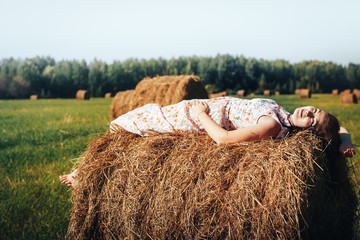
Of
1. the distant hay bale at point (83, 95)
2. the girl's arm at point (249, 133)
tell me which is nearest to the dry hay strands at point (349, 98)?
the girl's arm at point (249, 133)

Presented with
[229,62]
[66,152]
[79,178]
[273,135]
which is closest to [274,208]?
[273,135]

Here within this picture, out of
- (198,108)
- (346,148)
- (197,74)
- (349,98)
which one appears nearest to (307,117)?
(346,148)

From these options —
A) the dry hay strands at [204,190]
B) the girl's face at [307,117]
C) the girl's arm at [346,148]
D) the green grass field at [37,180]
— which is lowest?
the green grass field at [37,180]

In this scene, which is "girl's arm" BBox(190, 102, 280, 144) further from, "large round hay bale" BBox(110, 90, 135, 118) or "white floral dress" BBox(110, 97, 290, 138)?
"large round hay bale" BBox(110, 90, 135, 118)

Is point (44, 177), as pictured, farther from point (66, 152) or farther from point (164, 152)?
point (164, 152)

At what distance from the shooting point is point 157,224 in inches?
99.0

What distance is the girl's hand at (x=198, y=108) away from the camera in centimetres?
297

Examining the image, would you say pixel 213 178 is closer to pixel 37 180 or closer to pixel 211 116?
pixel 211 116

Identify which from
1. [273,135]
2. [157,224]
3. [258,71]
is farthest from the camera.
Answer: [258,71]

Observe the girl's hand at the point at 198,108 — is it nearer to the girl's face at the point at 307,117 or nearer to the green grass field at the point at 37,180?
the girl's face at the point at 307,117

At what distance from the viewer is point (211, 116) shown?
117 inches

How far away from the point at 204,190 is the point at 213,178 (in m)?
0.12

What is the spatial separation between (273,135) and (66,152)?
4417mm

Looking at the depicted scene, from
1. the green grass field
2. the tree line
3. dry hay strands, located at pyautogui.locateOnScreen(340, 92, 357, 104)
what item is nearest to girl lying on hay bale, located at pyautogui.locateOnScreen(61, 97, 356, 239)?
the green grass field
